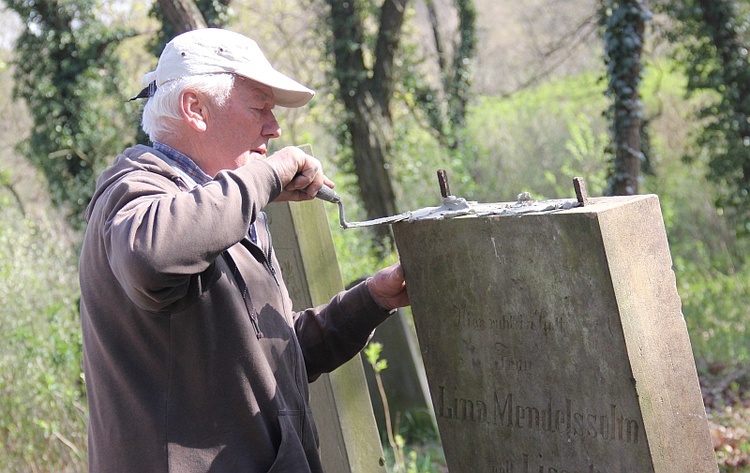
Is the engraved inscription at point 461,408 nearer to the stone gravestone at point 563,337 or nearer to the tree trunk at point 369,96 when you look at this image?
the stone gravestone at point 563,337

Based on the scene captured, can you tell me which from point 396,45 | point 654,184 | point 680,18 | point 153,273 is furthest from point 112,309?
point 654,184

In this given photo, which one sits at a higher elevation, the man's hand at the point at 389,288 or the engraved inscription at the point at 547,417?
the man's hand at the point at 389,288

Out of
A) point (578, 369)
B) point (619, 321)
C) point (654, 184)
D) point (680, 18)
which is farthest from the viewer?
point (654, 184)

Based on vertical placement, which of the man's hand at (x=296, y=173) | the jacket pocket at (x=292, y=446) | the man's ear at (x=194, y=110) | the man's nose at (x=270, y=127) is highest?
the man's ear at (x=194, y=110)

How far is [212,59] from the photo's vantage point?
2174mm

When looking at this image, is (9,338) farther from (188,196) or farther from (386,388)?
(188,196)

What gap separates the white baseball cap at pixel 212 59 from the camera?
217 cm

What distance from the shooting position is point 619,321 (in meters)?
2.21

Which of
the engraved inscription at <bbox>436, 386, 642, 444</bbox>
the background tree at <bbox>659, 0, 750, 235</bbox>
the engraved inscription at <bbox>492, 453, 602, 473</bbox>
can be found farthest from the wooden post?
the background tree at <bbox>659, 0, 750, 235</bbox>

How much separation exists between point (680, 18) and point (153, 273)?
809 centimetres

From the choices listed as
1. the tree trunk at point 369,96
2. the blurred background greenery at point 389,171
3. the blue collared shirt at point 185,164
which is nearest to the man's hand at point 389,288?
the blue collared shirt at point 185,164

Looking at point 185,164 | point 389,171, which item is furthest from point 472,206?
point 389,171

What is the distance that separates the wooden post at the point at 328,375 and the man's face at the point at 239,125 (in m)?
1.46

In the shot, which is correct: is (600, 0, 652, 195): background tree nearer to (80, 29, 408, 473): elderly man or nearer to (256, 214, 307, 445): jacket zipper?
(256, 214, 307, 445): jacket zipper
